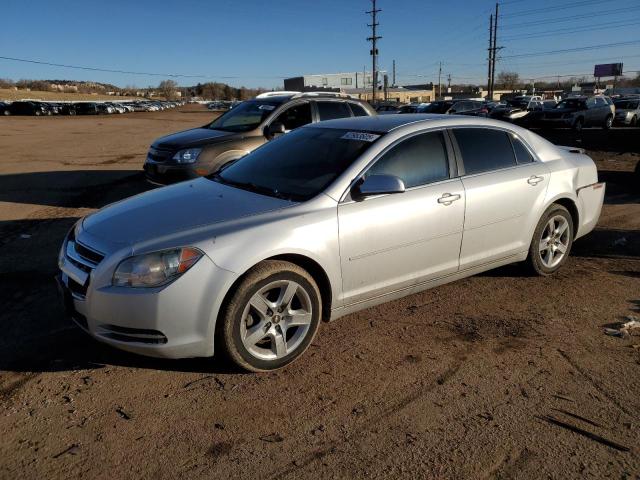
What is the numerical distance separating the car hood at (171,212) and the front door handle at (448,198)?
127cm

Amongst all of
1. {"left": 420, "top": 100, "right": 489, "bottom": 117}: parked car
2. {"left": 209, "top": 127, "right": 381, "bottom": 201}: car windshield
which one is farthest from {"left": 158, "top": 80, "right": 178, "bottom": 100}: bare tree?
{"left": 209, "top": 127, "right": 381, "bottom": 201}: car windshield

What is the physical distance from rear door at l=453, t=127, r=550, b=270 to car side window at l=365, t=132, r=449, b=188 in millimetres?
226

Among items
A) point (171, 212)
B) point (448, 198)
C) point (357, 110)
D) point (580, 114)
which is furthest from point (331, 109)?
point (580, 114)

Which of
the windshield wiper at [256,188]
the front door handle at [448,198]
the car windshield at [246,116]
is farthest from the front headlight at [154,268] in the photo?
the car windshield at [246,116]

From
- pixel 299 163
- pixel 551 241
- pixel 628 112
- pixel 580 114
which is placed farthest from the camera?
pixel 628 112

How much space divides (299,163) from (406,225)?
1.04 meters

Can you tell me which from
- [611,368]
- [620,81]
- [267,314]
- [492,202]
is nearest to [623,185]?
[492,202]

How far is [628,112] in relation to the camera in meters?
28.8

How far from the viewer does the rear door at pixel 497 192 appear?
4301mm

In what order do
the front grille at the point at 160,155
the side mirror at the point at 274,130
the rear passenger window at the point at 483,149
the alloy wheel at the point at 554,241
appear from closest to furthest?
the rear passenger window at the point at 483,149, the alloy wheel at the point at 554,241, the front grille at the point at 160,155, the side mirror at the point at 274,130

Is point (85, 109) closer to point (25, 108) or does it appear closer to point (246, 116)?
point (25, 108)

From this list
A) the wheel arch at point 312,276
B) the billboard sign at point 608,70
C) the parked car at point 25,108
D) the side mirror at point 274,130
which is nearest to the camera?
the wheel arch at point 312,276

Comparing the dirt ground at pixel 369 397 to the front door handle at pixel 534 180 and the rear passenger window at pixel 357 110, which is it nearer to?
the front door handle at pixel 534 180

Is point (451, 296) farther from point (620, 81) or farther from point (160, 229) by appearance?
point (620, 81)
